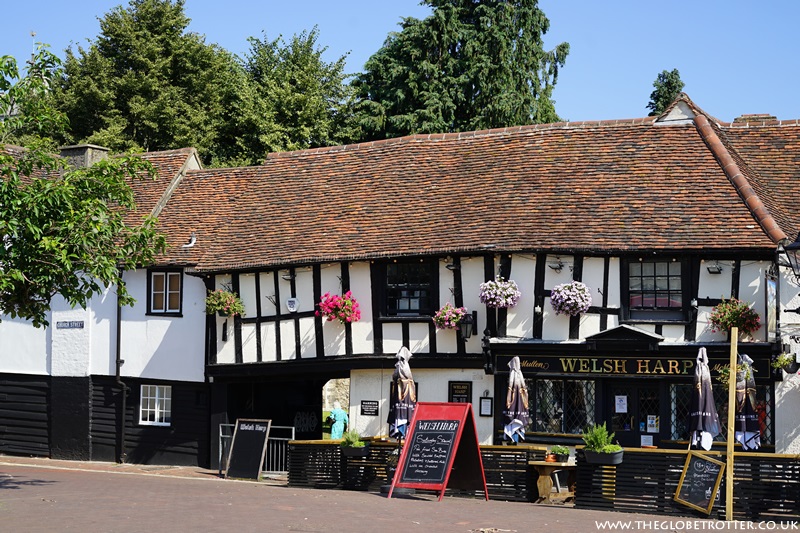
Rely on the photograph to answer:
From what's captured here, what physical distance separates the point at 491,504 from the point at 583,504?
1.47 meters

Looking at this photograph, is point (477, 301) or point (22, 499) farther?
point (477, 301)

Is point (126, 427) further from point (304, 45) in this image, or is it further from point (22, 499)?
point (304, 45)

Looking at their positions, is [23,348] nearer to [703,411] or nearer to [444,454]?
[444,454]

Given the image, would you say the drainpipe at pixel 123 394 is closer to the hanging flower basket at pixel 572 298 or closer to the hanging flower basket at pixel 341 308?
the hanging flower basket at pixel 341 308

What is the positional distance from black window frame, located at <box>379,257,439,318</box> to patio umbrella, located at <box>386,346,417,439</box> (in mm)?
2548

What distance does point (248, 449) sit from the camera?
24.6 m

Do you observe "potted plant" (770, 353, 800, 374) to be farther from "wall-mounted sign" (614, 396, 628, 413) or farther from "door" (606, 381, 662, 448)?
"wall-mounted sign" (614, 396, 628, 413)

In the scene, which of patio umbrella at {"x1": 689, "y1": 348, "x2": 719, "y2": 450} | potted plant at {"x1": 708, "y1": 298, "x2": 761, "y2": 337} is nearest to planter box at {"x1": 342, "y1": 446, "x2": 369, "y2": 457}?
patio umbrella at {"x1": 689, "y1": 348, "x2": 719, "y2": 450}

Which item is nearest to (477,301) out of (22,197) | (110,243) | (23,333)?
(110,243)

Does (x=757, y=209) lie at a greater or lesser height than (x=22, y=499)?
greater

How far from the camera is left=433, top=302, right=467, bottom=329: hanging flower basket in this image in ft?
78.2

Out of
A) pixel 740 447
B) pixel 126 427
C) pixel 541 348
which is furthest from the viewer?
pixel 126 427

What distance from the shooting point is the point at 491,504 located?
18719mm

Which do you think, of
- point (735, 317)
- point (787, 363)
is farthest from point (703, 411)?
point (735, 317)
